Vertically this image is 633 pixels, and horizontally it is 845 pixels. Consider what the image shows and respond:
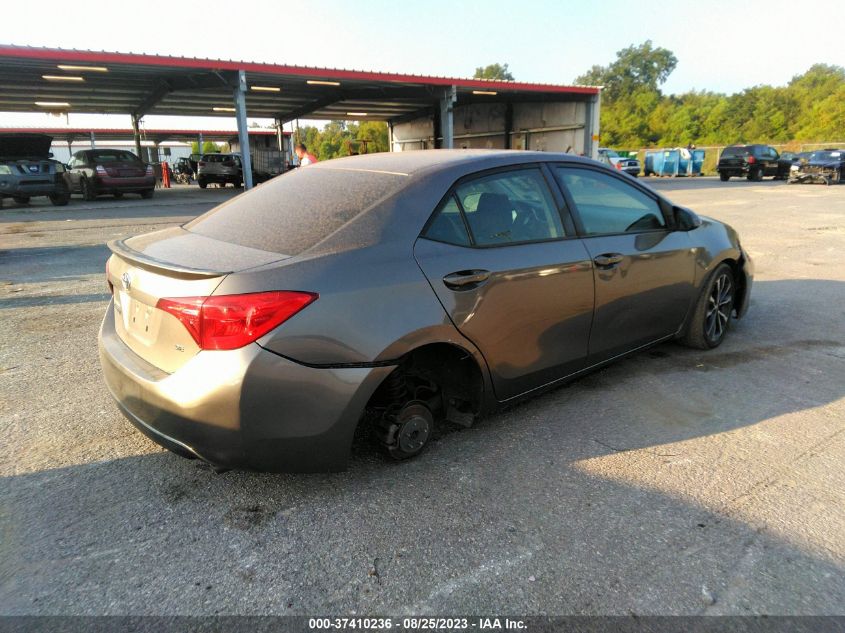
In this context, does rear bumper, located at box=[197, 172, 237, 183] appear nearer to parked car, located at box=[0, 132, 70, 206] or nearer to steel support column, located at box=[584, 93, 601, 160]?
parked car, located at box=[0, 132, 70, 206]

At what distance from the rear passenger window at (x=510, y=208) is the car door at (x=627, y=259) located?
20 cm

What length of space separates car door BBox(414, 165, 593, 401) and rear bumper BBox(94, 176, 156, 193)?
784 inches

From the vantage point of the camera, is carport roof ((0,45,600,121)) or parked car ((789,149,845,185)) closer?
carport roof ((0,45,600,121))

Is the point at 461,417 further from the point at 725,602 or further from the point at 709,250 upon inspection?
the point at 709,250

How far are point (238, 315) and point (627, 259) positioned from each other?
241 centimetres

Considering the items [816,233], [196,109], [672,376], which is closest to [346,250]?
[672,376]

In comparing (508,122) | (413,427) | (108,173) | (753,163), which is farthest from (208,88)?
(753,163)

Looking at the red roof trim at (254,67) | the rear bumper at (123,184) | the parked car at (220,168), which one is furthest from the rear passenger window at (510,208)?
the parked car at (220,168)

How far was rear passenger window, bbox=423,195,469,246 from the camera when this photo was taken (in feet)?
9.10

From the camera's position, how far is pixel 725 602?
1981 millimetres

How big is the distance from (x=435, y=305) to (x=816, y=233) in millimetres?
10840

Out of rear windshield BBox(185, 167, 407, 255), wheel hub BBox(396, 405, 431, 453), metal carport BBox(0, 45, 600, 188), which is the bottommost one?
wheel hub BBox(396, 405, 431, 453)

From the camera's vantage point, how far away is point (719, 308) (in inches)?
178

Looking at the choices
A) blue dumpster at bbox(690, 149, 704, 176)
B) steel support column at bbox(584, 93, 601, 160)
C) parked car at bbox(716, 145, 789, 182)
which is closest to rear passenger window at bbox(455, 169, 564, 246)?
steel support column at bbox(584, 93, 601, 160)
